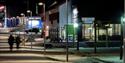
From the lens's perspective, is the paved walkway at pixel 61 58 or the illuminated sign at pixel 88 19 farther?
the illuminated sign at pixel 88 19

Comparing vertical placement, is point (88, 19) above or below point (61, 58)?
above

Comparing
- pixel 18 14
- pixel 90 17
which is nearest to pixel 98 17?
pixel 90 17

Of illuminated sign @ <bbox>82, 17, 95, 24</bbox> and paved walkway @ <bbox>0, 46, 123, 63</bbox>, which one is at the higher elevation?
illuminated sign @ <bbox>82, 17, 95, 24</bbox>

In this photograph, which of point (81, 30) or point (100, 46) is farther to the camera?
point (81, 30)

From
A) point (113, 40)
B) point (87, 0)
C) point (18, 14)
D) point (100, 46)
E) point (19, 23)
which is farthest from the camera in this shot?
point (18, 14)

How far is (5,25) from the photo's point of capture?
139375mm

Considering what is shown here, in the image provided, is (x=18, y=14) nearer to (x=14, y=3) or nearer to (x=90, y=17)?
(x=14, y=3)

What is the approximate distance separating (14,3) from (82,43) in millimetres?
89198

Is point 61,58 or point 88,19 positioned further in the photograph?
point 88,19

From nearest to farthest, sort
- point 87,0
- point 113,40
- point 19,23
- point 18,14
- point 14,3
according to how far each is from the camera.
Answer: point 113,40
point 87,0
point 19,23
point 14,3
point 18,14

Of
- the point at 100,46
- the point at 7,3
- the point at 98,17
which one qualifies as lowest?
the point at 100,46

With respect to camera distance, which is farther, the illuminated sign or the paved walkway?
the illuminated sign

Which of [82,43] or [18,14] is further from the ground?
[18,14]

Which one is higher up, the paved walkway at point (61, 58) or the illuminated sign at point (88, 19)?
the illuminated sign at point (88, 19)
